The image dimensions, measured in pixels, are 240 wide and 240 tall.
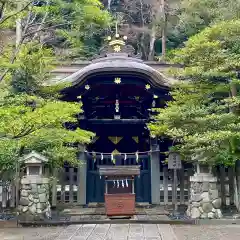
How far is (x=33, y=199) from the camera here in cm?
922

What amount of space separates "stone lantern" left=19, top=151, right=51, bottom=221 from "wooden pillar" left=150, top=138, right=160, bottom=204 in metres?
4.11

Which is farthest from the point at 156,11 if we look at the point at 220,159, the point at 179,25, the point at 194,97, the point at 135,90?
the point at 220,159

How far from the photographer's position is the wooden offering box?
918cm

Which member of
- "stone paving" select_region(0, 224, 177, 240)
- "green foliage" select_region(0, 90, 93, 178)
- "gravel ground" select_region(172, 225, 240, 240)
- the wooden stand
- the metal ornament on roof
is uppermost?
the metal ornament on roof

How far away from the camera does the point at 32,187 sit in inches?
364

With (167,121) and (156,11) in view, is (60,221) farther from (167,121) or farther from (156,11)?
(156,11)

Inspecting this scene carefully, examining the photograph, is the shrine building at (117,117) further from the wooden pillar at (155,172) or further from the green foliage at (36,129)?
the green foliage at (36,129)

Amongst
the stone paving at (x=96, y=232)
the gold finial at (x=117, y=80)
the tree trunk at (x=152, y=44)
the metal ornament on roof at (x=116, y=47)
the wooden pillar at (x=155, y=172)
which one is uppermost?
the tree trunk at (x=152, y=44)

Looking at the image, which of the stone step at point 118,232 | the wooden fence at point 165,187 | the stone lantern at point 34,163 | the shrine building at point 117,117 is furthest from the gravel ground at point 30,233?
the shrine building at point 117,117

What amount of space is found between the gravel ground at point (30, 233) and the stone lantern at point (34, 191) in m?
0.68

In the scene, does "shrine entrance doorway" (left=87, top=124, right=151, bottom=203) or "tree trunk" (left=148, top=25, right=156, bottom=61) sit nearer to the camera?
"shrine entrance doorway" (left=87, top=124, right=151, bottom=203)

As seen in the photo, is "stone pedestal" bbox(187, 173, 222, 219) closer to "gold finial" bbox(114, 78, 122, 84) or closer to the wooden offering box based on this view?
the wooden offering box

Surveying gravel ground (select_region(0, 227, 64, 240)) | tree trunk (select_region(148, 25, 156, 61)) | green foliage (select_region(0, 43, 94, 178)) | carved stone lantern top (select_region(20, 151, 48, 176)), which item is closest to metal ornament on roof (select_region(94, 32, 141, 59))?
green foliage (select_region(0, 43, 94, 178))

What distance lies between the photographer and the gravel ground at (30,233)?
24.1ft
